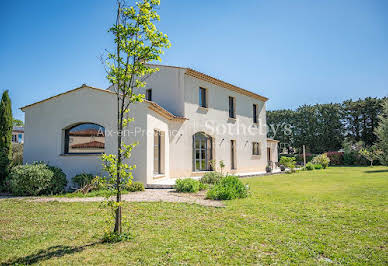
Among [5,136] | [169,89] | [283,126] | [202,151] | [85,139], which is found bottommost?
[202,151]

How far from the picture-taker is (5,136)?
11.3 m

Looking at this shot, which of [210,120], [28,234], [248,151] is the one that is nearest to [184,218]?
[28,234]

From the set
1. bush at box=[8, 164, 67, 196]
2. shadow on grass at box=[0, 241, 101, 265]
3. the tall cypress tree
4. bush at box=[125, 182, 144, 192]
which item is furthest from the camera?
the tall cypress tree

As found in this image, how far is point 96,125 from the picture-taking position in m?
11.5

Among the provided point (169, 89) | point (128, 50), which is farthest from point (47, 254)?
point (169, 89)

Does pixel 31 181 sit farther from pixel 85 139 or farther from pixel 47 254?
pixel 47 254

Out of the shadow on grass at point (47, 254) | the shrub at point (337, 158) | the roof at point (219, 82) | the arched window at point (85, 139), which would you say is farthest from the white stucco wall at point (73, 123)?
the shrub at point (337, 158)

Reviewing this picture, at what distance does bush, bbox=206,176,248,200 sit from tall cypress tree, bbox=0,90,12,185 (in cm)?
898

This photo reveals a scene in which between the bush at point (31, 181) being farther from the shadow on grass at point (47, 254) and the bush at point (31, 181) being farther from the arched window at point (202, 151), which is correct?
the arched window at point (202, 151)

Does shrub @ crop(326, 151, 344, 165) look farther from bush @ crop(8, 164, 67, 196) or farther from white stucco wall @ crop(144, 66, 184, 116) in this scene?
bush @ crop(8, 164, 67, 196)

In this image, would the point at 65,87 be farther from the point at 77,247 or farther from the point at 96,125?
the point at 77,247

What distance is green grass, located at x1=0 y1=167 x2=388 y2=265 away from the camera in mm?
3549

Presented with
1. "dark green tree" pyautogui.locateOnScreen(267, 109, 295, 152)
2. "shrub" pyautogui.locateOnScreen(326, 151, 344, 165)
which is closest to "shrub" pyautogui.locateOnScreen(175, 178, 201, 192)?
"shrub" pyautogui.locateOnScreen(326, 151, 344, 165)

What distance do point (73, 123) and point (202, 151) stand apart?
8.18m
